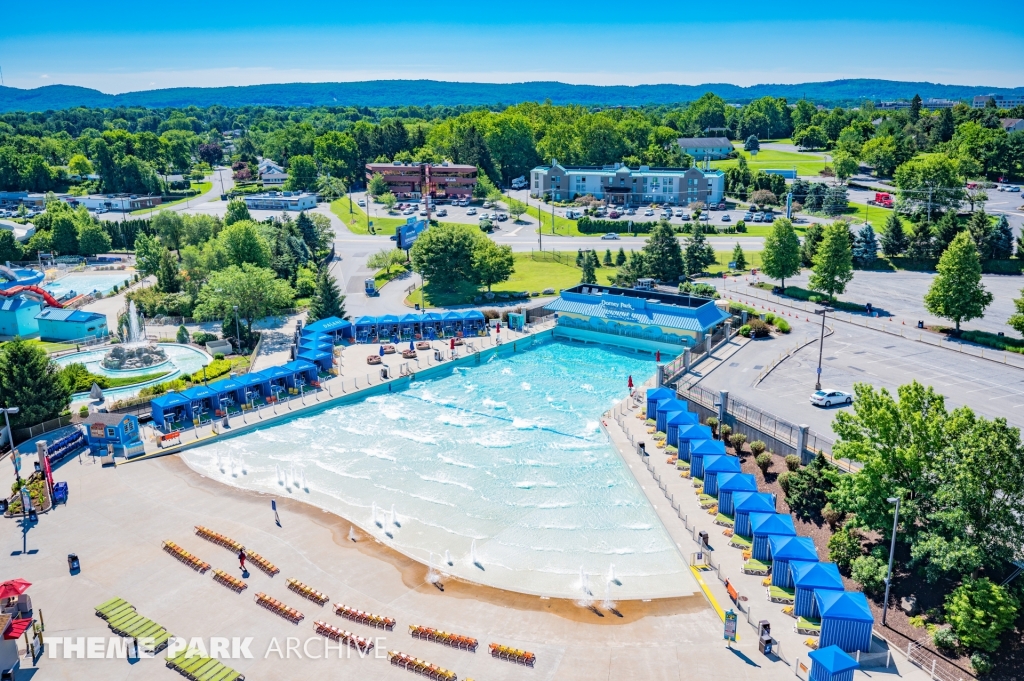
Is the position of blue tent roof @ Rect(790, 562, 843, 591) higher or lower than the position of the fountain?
lower

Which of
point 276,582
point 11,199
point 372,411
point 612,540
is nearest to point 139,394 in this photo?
point 372,411

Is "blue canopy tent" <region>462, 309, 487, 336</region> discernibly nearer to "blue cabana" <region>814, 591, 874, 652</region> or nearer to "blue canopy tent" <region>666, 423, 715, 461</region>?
"blue canopy tent" <region>666, 423, 715, 461</region>

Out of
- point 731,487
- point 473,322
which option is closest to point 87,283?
point 473,322

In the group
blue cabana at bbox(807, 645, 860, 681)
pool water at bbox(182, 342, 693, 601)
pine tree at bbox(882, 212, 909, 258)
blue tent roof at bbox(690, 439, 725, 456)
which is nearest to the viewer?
blue cabana at bbox(807, 645, 860, 681)

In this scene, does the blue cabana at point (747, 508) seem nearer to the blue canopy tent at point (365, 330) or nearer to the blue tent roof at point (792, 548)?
the blue tent roof at point (792, 548)

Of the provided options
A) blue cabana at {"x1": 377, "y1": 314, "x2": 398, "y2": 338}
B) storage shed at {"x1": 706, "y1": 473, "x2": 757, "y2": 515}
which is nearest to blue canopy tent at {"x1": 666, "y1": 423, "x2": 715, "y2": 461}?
storage shed at {"x1": 706, "y1": 473, "x2": 757, "y2": 515}

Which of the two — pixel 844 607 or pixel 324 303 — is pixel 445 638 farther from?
pixel 324 303
